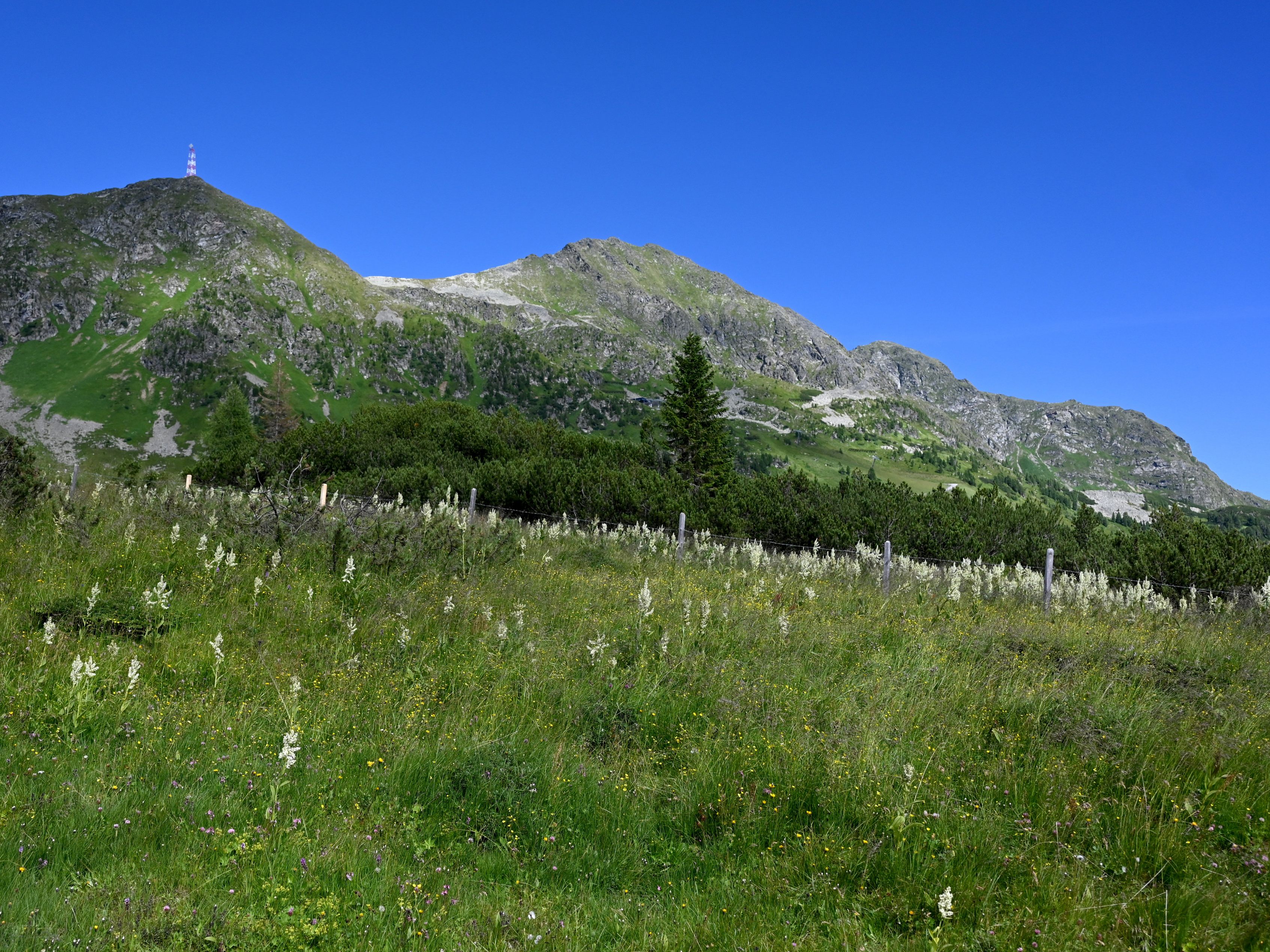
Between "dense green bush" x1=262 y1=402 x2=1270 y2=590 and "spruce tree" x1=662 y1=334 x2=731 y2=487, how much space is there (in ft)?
6.49

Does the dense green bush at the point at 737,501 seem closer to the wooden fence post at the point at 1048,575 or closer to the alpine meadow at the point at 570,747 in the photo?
the wooden fence post at the point at 1048,575

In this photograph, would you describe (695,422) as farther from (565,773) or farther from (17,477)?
(565,773)

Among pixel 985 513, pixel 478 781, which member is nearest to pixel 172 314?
pixel 985 513

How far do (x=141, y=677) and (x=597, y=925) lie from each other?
451 centimetres

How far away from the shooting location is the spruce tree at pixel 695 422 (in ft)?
146

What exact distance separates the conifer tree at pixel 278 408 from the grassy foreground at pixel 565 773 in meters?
44.5

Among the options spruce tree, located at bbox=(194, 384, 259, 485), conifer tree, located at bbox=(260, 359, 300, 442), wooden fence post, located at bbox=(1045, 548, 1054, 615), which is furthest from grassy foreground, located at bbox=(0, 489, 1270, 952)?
spruce tree, located at bbox=(194, 384, 259, 485)

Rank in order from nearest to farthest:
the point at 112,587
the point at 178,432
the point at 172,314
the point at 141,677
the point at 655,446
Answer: the point at 141,677 < the point at 112,587 < the point at 655,446 < the point at 178,432 < the point at 172,314

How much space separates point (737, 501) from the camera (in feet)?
101

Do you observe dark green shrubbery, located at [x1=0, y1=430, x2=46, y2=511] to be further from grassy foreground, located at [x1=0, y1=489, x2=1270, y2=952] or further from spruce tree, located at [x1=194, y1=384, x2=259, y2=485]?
spruce tree, located at [x1=194, y1=384, x2=259, y2=485]

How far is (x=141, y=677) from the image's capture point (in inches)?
223

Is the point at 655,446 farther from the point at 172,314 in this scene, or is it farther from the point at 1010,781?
the point at 172,314

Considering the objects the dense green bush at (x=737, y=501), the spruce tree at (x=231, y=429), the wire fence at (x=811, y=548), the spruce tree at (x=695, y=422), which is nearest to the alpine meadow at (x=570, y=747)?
the wire fence at (x=811, y=548)

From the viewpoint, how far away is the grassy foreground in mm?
3496
